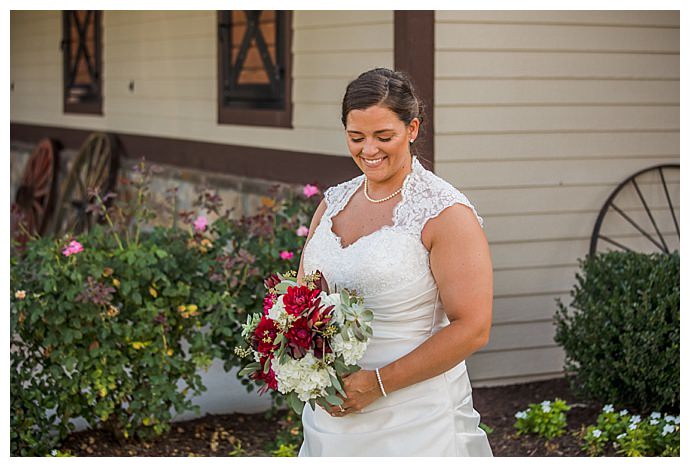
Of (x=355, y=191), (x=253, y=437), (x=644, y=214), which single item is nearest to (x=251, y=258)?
(x=253, y=437)

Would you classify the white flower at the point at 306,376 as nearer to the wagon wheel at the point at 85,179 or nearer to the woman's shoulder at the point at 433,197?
the woman's shoulder at the point at 433,197

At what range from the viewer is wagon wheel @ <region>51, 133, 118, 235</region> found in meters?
9.93

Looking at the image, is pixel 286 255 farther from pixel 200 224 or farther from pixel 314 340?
pixel 314 340

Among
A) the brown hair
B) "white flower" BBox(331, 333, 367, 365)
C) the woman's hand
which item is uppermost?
the brown hair

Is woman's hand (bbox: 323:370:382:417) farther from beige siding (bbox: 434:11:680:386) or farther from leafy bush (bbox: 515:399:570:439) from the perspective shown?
beige siding (bbox: 434:11:680:386)

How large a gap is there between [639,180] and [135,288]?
3.09 m

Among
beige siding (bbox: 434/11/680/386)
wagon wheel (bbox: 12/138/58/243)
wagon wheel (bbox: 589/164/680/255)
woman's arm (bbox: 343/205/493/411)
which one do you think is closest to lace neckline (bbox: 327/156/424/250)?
woman's arm (bbox: 343/205/493/411)

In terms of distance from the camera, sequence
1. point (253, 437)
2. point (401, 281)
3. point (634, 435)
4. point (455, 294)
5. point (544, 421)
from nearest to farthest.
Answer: point (455, 294) < point (401, 281) < point (634, 435) < point (544, 421) < point (253, 437)

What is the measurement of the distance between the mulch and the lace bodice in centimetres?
222

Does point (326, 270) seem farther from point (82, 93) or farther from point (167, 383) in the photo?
point (82, 93)

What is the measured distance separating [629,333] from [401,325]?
8.27 ft

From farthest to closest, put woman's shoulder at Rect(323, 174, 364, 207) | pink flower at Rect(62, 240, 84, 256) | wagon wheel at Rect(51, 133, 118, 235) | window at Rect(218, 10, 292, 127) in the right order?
wagon wheel at Rect(51, 133, 118, 235) → window at Rect(218, 10, 292, 127) → pink flower at Rect(62, 240, 84, 256) → woman's shoulder at Rect(323, 174, 364, 207)

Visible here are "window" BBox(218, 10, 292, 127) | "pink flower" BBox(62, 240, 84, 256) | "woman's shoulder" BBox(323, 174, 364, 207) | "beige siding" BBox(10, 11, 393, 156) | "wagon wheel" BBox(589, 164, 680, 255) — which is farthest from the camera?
"window" BBox(218, 10, 292, 127)

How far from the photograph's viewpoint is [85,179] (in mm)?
10328
